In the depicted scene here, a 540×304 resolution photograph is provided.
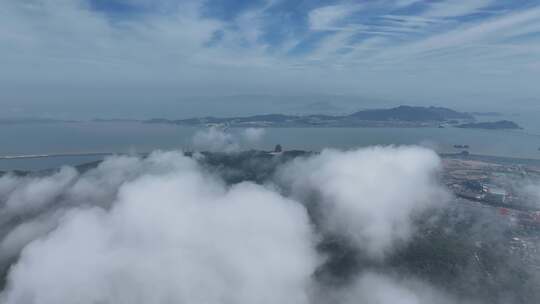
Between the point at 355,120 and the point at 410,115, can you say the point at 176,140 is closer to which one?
the point at 355,120

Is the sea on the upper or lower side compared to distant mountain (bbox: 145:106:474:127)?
lower

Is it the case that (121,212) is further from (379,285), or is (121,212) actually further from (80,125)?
(80,125)

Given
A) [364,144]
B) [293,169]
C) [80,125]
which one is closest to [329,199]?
[293,169]

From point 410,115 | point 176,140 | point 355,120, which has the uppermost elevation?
point 410,115

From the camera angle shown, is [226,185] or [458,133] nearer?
[226,185]

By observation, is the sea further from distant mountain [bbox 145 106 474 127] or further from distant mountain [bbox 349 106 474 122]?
distant mountain [bbox 349 106 474 122]

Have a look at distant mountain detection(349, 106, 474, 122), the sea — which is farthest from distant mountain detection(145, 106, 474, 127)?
the sea

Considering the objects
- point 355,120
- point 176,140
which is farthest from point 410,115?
point 176,140
